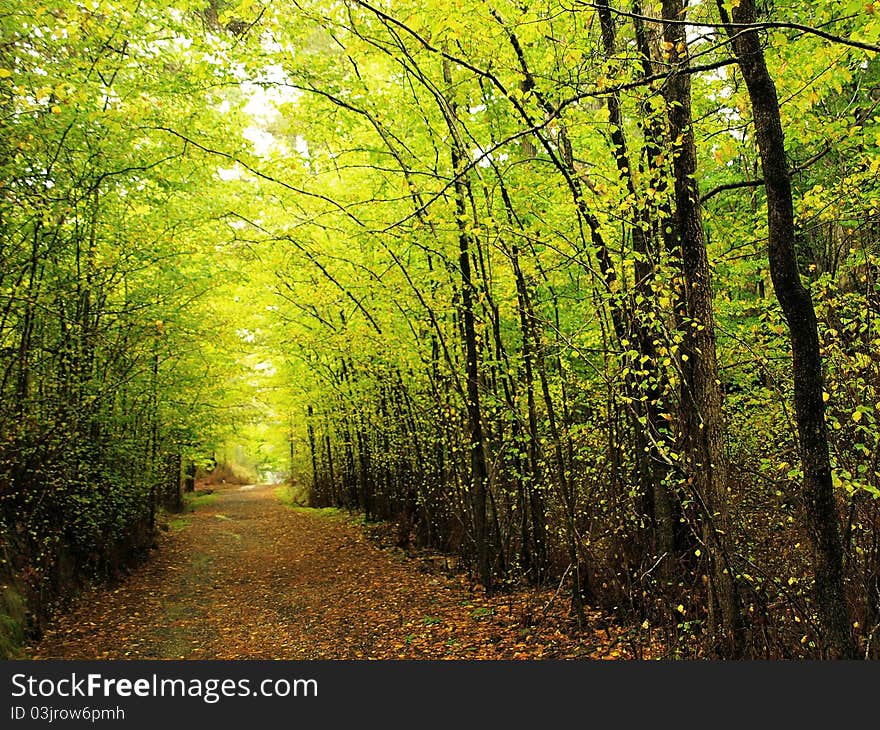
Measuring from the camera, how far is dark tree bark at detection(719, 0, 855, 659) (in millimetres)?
2600

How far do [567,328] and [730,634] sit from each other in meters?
5.55

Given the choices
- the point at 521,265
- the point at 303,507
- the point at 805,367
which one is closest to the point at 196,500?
the point at 303,507

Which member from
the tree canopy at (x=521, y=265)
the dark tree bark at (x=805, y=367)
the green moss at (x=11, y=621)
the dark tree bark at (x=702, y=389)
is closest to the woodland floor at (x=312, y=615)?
the green moss at (x=11, y=621)

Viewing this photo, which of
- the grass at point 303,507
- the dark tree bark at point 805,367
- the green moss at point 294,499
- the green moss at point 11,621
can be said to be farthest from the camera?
the green moss at point 294,499

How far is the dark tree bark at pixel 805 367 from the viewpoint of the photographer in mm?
2600

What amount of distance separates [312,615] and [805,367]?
710 cm

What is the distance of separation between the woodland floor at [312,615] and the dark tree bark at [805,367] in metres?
2.09

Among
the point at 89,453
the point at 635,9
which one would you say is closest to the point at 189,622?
the point at 89,453

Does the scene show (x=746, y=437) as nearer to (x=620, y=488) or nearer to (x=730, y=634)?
(x=620, y=488)

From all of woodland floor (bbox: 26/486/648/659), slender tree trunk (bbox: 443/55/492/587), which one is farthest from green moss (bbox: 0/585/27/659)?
slender tree trunk (bbox: 443/55/492/587)

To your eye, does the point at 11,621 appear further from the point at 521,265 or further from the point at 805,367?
the point at 805,367

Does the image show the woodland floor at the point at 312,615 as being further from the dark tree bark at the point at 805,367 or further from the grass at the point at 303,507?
the grass at the point at 303,507

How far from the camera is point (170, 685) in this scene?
13.4ft

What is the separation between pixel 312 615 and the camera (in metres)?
8.07
